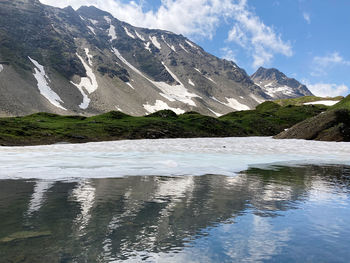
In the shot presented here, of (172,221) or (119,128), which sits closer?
(172,221)

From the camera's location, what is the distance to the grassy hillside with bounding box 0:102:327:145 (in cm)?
5059

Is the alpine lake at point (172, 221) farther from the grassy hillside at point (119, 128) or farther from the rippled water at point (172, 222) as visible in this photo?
the grassy hillside at point (119, 128)

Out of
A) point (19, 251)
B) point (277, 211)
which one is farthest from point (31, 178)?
point (277, 211)

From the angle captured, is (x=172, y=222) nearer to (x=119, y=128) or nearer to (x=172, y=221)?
(x=172, y=221)

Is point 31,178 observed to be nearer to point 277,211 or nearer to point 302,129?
point 277,211

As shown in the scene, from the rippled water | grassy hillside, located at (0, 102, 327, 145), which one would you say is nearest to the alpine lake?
the rippled water

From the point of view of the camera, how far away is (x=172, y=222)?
757 cm

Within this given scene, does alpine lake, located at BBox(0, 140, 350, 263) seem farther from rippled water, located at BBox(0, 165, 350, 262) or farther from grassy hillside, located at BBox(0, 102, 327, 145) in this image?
grassy hillside, located at BBox(0, 102, 327, 145)

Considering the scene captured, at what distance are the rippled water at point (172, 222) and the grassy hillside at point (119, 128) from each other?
3772cm

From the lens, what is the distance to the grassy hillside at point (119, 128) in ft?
166

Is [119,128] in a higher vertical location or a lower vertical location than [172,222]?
higher

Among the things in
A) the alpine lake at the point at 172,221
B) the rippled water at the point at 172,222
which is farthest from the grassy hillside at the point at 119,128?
the rippled water at the point at 172,222

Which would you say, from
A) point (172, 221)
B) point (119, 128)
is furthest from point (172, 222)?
point (119, 128)

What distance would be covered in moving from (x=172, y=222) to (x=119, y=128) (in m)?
58.5
